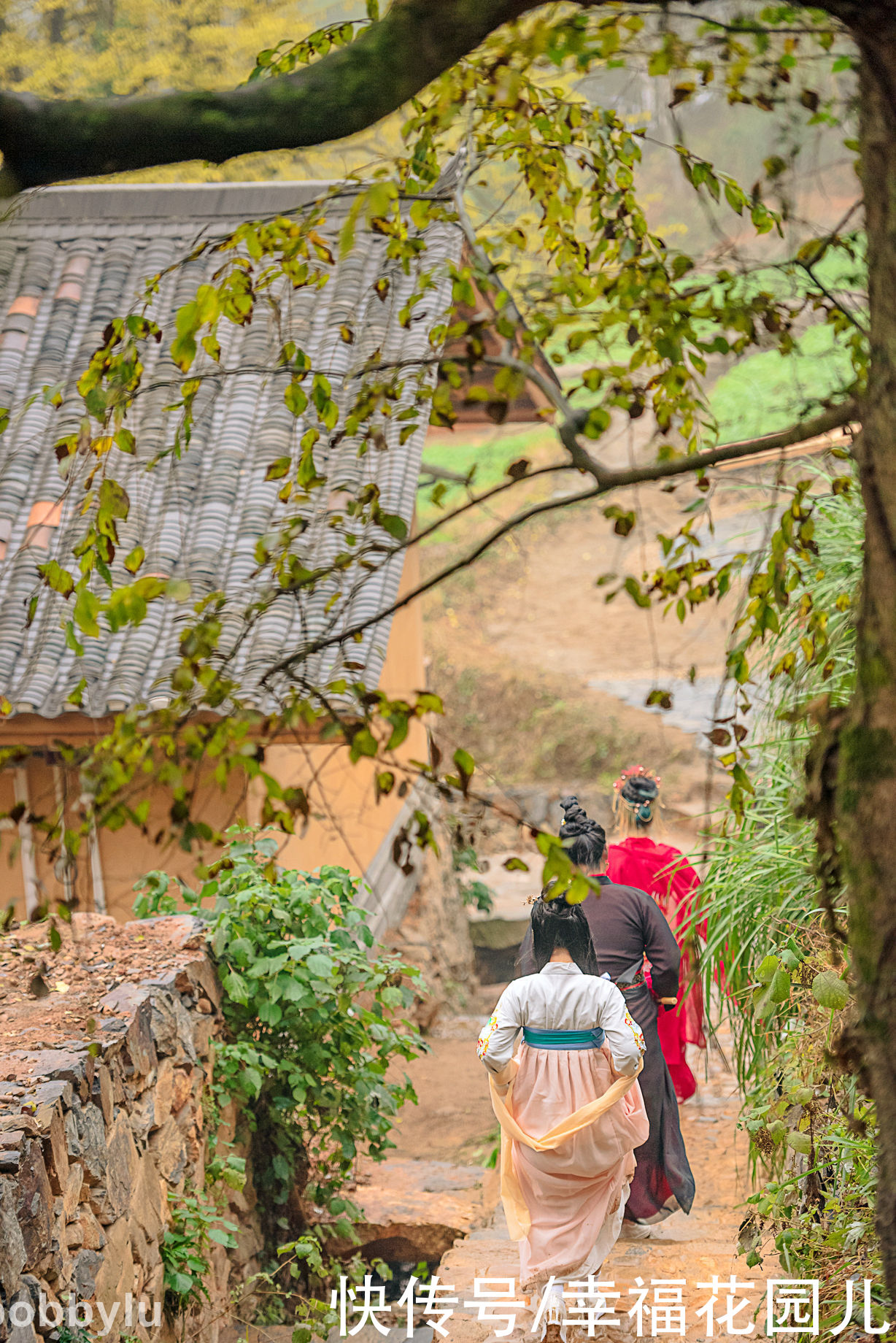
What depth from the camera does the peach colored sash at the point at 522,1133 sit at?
3.83m

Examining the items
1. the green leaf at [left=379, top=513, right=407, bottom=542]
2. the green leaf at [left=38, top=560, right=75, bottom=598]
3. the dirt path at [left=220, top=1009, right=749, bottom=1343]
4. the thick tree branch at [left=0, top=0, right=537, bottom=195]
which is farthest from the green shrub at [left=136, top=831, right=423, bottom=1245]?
the thick tree branch at [left=0, top=0, right=537, bottom=195]

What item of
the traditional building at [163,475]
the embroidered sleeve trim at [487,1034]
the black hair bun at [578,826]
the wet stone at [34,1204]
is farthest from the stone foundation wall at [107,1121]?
the black hair bun at [578,826]

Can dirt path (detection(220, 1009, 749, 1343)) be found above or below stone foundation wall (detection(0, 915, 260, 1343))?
below

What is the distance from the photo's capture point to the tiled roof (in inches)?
232

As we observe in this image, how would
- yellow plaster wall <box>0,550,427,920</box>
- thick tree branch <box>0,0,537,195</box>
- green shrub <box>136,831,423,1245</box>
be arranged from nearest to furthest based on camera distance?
thick tree branch <box>0,0,537,195</box>, green shrub <box>136,831,423,1245</box>, yellow plaster wall <box>0,550,427,920</box>

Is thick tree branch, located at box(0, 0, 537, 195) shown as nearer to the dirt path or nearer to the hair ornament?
the dirt path

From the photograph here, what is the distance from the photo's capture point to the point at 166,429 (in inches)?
260

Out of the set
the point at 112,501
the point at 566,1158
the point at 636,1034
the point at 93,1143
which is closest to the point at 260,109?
the point at 112,501

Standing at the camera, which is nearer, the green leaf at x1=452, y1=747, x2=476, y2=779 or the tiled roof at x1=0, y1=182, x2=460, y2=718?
the green leaf at x1=452, y1=747, x2=476, y2=779

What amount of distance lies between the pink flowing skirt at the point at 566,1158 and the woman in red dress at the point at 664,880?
920 millimetres

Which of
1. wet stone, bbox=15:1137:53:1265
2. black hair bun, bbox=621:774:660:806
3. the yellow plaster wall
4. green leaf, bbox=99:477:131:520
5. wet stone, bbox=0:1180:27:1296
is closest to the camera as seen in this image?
green leaf, bbox=99:477:131:520

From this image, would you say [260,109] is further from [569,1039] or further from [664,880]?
[664,880]

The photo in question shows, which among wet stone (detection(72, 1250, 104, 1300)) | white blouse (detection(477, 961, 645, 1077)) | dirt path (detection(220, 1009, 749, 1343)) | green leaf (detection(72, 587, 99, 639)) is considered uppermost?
green leaf (detection(72, 587, 99, 639))

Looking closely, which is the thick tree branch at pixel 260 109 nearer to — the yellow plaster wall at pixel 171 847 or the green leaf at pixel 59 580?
the green leaf at pixel 59 580
